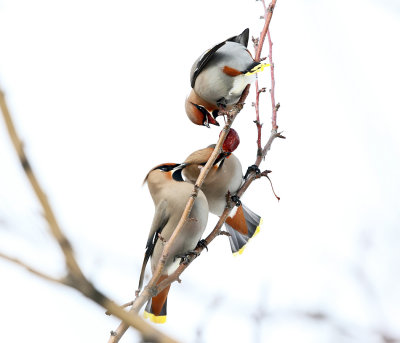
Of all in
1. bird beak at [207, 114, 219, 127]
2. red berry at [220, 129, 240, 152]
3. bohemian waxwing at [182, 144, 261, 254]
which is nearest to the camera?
red berry at [220, 129, 240, 152]

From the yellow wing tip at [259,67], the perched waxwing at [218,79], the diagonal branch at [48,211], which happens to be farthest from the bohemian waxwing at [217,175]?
the diagonal branch at [48,211]

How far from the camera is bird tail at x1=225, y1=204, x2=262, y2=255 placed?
364 cm

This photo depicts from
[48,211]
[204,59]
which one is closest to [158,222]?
[204,59]

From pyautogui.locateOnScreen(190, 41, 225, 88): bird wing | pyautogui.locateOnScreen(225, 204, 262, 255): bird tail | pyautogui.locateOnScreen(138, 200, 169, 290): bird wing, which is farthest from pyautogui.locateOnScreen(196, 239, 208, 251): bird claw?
pyautogui.locateOnScreen(190, 41, 225, 88): bird wing

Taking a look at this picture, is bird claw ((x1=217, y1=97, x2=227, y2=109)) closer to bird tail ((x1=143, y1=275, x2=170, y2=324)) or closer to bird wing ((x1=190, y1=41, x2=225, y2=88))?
bird wing ((x1=190, y1=41, x2=225, y2=88))

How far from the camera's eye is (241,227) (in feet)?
12.2

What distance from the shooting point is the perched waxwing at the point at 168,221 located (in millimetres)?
2928

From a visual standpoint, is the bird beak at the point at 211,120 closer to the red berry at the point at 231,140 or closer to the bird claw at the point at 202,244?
the red berry at the point at 231,140

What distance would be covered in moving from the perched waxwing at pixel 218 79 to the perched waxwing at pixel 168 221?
1.36 ft

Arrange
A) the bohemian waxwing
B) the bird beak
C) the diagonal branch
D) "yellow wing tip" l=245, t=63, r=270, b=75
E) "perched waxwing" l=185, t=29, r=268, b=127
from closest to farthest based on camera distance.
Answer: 1. the diagonal branch
2. "yellow wing tip" l=245, t=63, r=270, b=75
3. the bohemian waxwing
4. "perched waxwing" l=185, t=29, r=268, b=127
5. the bird beak

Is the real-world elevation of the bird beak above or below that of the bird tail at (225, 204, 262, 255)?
above

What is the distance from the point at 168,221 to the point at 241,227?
689 millimetres

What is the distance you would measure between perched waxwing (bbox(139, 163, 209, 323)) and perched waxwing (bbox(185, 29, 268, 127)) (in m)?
0.41

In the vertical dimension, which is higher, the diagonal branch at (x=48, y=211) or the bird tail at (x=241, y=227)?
the diagonal branch at (x=48, y=211)
